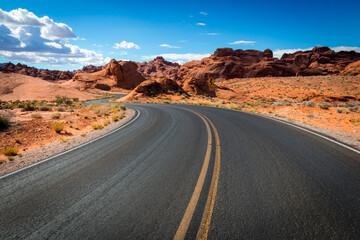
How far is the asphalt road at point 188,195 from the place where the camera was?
248 cm

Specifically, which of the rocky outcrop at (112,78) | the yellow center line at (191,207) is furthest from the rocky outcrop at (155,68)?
the yellow center line at (191,207)

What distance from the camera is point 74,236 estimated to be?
96.1 inches

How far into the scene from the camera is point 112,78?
268 ft

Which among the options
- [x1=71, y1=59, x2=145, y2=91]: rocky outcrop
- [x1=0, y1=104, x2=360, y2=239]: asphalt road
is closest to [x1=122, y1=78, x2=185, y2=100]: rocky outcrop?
[x1=0, y1=104, x2=360, y2=239]: asphalt road

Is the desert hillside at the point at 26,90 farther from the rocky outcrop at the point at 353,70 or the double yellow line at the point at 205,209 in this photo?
the rocky outcrop at the point at 353,70

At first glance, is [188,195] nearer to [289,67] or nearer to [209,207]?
[209,207]

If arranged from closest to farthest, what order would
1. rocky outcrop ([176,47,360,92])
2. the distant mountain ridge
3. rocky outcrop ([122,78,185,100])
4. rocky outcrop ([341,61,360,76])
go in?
rocky outcrop ([122,78,185,100]), rocky outcrop ([341,61,360,76]), the distant mountain ridge, rocky outcrop ([176,47,360,92])

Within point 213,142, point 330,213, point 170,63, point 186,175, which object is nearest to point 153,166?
point 186,175

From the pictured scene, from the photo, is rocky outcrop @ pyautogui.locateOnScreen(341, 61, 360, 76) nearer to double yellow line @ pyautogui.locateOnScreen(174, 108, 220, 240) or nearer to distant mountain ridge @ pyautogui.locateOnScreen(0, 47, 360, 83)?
distant mountain ridge @ pyautogui.locateOnScreen(0, 47, 360, 83)

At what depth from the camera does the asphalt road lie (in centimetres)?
248

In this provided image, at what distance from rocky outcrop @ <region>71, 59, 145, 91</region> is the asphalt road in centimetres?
8025

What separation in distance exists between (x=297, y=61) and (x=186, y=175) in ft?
382

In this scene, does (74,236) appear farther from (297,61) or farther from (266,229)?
(297,61)

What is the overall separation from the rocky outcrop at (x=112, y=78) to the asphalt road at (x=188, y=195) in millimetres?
80251
